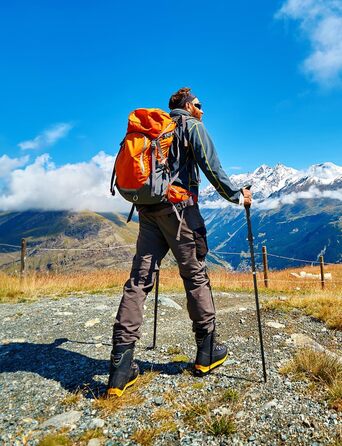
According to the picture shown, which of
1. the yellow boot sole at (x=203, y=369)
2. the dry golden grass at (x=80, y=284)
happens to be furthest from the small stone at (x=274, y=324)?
the dry golden grass at (x=80, y=284)

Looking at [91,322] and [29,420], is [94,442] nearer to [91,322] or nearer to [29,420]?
[29,420]

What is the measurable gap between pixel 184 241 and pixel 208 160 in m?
0.99

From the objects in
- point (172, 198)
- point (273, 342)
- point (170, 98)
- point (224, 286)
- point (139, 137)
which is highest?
point (170, 98)

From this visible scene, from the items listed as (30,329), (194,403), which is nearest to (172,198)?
(194,403)

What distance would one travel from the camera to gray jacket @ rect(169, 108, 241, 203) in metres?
4.05

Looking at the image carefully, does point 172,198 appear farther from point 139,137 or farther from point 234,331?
point 234,331

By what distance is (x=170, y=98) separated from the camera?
461 centimetres

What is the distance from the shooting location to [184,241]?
413cm

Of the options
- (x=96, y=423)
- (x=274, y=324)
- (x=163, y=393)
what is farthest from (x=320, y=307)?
(x=96, y=423)

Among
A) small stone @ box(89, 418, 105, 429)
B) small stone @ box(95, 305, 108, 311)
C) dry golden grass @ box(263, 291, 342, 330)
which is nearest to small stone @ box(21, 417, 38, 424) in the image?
small stone @ box(89, 418, 105, 429)

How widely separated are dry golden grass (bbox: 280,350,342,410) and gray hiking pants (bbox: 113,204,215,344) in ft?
3.58

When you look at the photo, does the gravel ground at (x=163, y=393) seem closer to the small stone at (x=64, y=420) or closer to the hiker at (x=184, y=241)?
the small stone at (x=64, y=420)

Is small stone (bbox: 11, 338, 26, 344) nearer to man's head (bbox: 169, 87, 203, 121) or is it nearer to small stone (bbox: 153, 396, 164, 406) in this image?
small stone (bbox: 153, 396, 164, 406)

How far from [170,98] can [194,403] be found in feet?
12.0
